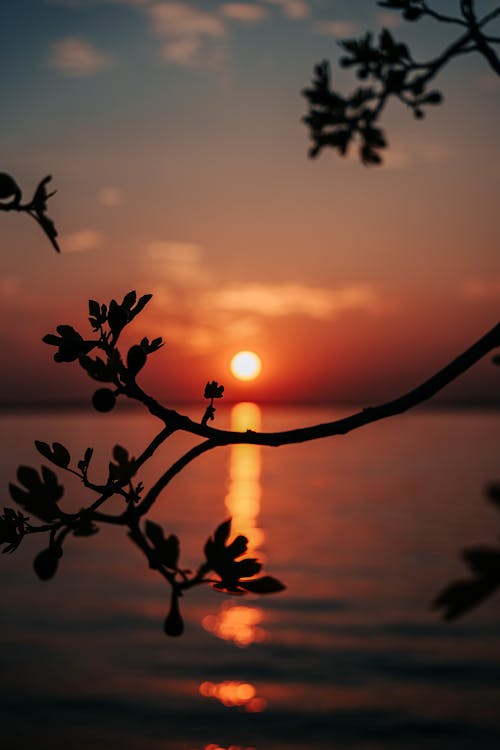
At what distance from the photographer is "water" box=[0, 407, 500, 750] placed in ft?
80.0

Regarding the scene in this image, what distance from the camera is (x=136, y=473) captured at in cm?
205

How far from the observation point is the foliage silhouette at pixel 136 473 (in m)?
1.58

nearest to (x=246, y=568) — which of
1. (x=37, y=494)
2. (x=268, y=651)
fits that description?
(x=37, y=494)

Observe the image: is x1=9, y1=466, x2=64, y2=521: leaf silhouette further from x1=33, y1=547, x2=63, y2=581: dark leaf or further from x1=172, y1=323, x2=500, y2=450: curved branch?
x1=172, y1=323, x2=500, y2=450: curved branch

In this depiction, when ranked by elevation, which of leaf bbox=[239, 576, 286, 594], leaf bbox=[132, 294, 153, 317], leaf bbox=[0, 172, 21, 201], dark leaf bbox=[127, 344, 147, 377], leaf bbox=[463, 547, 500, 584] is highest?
leaf bbox=[132, 294, 153, 317]

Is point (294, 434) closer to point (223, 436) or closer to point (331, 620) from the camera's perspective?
point (223, 436)

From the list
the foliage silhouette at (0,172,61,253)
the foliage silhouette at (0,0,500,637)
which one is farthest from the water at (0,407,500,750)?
the foliage silhouette at (0,172,61,253)

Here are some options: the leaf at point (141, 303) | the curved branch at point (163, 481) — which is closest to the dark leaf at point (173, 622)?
the curved branch at point (163, 481)

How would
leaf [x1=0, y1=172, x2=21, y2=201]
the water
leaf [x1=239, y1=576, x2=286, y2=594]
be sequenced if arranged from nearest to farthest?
leaf [x1=0, y1=172, x2=21, y2=201], leaf [x1=239, y1=576, x2=286, y2=594], the water

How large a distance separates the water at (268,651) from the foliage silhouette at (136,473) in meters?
23.3

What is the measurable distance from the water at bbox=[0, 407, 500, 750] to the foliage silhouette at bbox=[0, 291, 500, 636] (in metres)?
23.3

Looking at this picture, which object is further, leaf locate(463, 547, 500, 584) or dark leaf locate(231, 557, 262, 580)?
dark leaf locate(231, 557, 262, 580)

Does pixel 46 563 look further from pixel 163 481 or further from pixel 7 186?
pixel 7 186

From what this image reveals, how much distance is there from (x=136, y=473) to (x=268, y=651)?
1195 inches
